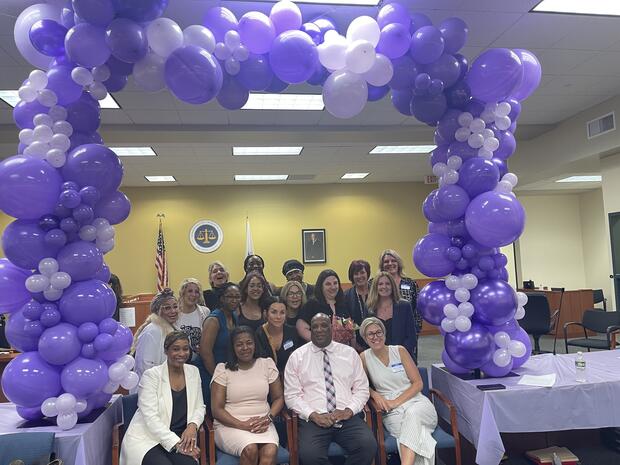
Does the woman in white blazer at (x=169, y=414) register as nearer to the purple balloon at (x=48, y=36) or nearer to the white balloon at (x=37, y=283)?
the white balloon at (x=37, y=283)

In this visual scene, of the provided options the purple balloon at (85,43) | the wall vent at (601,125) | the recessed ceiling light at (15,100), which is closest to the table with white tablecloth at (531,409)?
the purple balloon at (85,43)

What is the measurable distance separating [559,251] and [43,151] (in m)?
11.4

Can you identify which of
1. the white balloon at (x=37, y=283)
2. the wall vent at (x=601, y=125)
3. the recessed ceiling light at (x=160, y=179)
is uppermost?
the recessed ceiling light at (x=160, y=179)

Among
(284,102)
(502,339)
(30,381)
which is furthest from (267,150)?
(30,381)

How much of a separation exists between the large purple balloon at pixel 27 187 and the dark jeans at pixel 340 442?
6.58ft

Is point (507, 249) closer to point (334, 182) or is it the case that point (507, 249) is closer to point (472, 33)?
point (334, 182)

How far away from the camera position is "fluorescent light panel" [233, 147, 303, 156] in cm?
655

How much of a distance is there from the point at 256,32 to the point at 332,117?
2986 millimetres

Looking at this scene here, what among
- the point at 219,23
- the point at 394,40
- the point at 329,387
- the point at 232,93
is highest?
the point at 219,23

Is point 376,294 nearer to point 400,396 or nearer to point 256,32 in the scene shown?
point 400,396

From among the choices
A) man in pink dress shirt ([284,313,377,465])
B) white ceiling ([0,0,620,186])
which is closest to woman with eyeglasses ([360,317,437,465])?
man in pink dress shirt ([284,313,377,465])

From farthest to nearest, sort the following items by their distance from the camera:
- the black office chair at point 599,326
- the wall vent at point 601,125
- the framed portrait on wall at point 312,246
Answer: the framed portrait on wall at point 312,246, the wall vent at point 601,125, the black office chair at point 599,326

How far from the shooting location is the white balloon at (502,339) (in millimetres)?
2990

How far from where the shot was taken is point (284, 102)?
4.93 m
